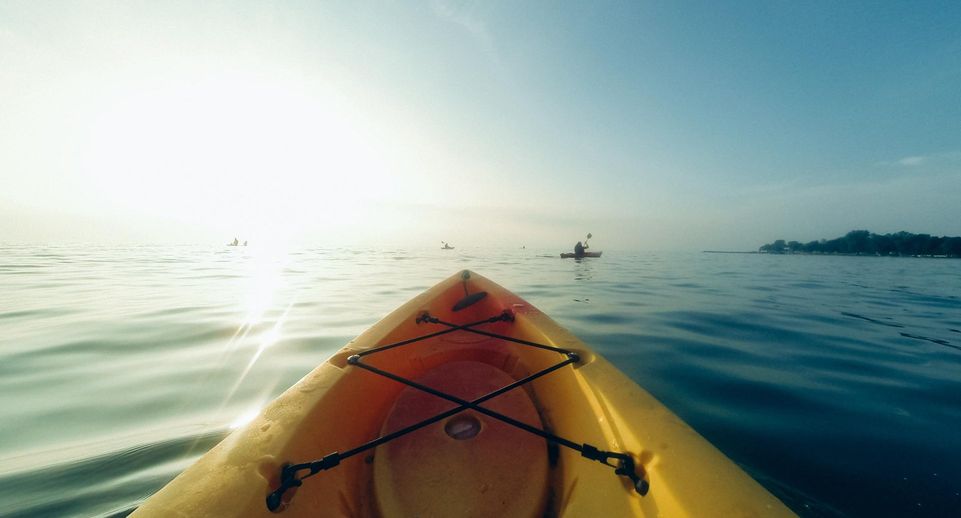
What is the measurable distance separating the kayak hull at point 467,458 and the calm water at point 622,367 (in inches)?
50.2

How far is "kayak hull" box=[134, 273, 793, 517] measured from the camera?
1.17 m

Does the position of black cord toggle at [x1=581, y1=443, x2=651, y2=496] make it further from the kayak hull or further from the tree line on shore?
the tree line on shore

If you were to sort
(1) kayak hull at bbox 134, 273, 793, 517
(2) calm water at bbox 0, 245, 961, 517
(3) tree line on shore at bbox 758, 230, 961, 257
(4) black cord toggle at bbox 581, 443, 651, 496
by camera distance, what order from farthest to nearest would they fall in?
(3) tree line on shore at bbox 758, 230, 961, 257
(2) calm water at bbox 0, 245, 961, 517
(4) black cord toggle at bbox 581, 443, 651, 496
(1) kayak hull at bbox 134, 273, 793, 517

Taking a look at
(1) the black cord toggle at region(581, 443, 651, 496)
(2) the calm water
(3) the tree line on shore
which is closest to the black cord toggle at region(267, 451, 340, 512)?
(1) the black cord toggle at region(581, 443, 651, 496)

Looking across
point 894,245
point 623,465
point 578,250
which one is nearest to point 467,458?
point 623,465

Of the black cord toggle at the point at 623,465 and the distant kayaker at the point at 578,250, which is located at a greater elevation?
the distant kayaker at the point at 578,250

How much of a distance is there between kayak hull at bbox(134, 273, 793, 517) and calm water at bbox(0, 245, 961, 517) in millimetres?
1275

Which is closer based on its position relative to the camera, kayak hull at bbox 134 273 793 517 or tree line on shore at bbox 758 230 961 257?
kayak hull at bbox 134 273 793 517

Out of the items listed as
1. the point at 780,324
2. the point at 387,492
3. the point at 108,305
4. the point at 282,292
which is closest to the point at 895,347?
the point at 780,324

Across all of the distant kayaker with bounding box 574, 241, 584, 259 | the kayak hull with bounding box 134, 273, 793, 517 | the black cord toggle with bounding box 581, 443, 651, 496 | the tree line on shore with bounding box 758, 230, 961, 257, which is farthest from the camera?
the tree line on shore with bounding box 758, 230, 961, 257

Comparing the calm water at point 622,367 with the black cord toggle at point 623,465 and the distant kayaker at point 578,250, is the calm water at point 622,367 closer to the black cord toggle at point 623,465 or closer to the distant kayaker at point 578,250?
the black cord toggle at point 623,465

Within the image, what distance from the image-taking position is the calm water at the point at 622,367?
207 cm

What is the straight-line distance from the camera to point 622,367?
152 inches

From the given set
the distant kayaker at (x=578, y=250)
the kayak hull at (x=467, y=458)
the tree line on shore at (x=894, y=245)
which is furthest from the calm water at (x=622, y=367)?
the tree line on shore at (x=894, y=245)
